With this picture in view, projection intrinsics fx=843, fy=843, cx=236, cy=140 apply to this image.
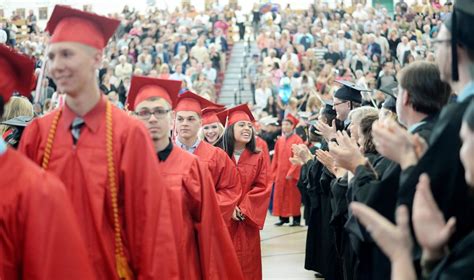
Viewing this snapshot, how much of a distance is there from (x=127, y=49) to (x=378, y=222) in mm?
25117

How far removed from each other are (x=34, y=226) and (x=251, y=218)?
499 centimetres

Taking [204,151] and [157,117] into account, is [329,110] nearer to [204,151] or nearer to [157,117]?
[204,151]

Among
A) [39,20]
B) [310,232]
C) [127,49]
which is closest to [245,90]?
[127,49]

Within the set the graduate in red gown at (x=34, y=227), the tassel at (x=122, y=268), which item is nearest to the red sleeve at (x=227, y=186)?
the tassel at (x=122, y=268)

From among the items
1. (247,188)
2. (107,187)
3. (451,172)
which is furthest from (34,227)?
(247,188)

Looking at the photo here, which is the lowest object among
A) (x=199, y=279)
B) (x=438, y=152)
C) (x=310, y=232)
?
(x=310, y=232)

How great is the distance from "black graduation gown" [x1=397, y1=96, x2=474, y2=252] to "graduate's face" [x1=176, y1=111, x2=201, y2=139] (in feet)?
12.6

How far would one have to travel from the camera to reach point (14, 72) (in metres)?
3.89

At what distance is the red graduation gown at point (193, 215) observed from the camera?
204 inches

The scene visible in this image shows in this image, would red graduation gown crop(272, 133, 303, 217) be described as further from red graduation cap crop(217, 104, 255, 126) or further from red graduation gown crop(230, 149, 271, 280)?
red graduation gown crop(230, 149, 271, 280)

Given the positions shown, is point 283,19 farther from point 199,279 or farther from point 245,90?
point 199,279

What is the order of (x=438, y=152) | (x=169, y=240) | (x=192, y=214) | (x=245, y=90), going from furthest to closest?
(x=245, y=90), (x=192, y=214), (x=169, y=240), (x=438, y=152)

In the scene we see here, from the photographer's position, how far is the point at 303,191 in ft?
43.8

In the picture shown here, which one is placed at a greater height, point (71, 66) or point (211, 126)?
point (71, 66)
